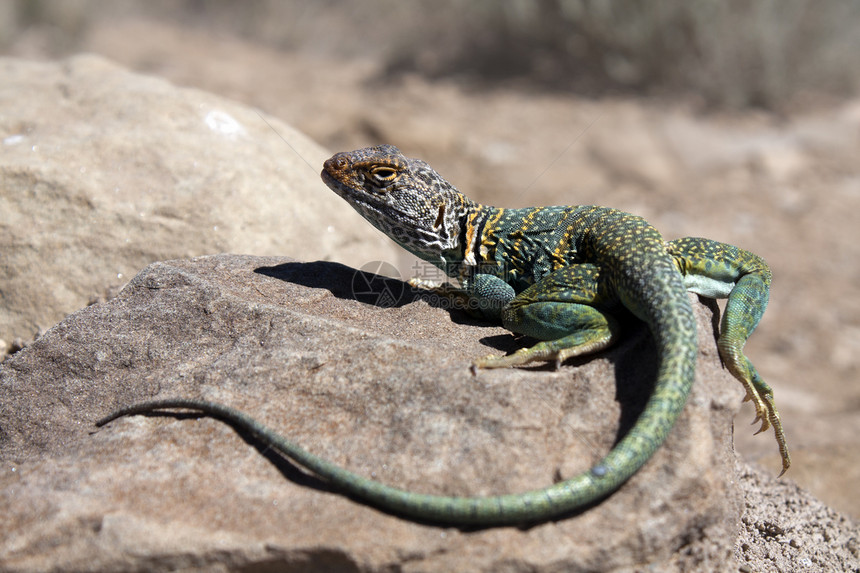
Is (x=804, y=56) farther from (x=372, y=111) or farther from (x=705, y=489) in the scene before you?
(x=705, y=489)

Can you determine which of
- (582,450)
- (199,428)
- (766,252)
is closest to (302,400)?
(199,428)

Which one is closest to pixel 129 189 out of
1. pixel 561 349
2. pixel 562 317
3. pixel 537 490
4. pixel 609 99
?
pixel 562 317

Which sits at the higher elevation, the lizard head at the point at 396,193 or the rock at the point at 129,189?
the lizard head at the point at 396,193

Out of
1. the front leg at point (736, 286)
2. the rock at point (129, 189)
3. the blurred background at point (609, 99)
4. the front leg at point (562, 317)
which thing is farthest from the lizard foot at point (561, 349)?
the blurred background at point (609, 99)

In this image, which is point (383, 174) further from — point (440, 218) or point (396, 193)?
point (440, 218)

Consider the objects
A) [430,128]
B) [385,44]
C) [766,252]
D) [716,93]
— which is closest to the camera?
[766,252]

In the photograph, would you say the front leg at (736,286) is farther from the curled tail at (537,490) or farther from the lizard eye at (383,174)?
the lizard eye at (383,174)
